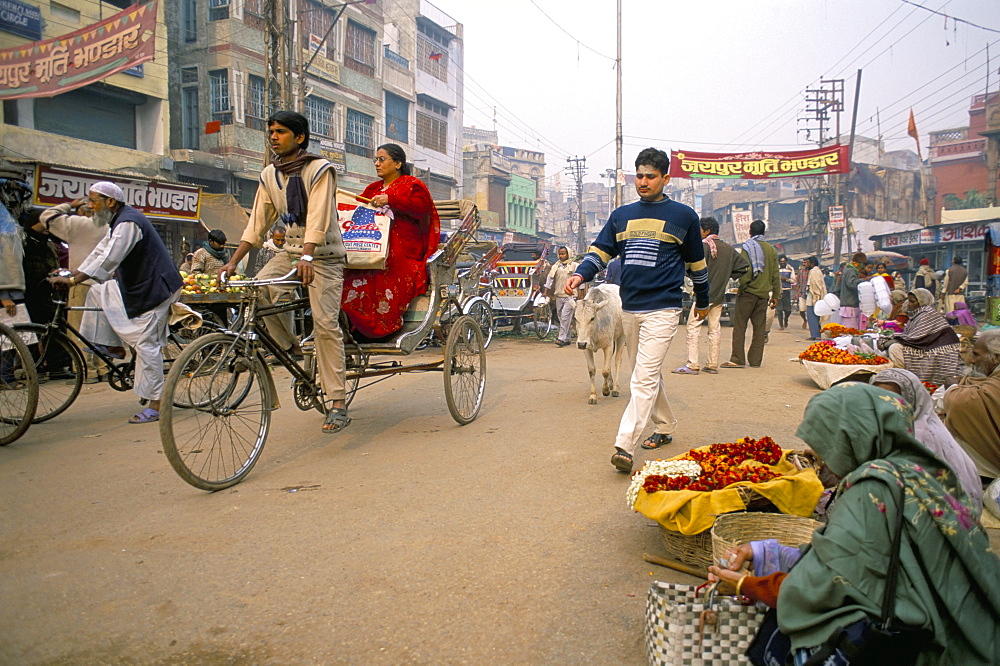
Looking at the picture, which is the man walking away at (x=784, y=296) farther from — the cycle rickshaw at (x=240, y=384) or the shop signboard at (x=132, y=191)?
the cycle rickshaw at (x=240, y=384)

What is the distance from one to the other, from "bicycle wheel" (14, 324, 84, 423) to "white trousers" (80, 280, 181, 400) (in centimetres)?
23

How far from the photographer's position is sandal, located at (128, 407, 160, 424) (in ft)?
20.9

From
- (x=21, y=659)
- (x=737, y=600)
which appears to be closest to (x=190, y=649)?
(x=21, y=659)

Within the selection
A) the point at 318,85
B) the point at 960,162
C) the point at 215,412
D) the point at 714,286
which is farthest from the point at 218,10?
the point at 960,162

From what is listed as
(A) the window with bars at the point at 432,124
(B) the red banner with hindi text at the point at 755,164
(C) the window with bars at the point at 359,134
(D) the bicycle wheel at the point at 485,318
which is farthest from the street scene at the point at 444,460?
(A) the window with bars at the point at 432,124

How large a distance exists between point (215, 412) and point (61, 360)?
3064mm

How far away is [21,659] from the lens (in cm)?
245

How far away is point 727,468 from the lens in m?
3.45

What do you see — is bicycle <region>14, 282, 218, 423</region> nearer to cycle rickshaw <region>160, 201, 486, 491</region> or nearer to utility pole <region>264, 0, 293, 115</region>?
cycle rickshaw <region>160, 201, 486, 491</region>

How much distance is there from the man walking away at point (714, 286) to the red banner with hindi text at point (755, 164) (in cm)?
1168

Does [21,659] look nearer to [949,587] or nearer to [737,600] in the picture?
[737,600]

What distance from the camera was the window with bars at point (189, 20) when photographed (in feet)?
80.7

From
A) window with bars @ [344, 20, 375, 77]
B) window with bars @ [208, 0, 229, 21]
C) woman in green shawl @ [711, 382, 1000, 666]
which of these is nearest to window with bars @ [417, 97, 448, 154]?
window with bars @ [344, 20, 375, 77]

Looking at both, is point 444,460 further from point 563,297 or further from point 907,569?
point 563,297
